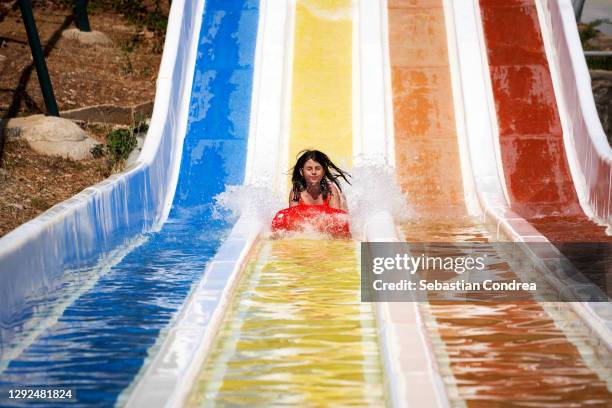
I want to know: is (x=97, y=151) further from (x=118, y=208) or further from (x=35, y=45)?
(x=118, y=208)

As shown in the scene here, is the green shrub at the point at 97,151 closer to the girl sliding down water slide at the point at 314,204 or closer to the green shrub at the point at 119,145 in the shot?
the green shrub at the point at 119,145

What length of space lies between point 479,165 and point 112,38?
8159mm

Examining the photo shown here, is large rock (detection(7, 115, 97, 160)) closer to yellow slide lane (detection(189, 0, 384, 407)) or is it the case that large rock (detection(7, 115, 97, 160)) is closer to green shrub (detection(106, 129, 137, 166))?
green shrub (detection(106, 129, 137, 166))

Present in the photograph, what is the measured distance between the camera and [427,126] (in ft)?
27.7

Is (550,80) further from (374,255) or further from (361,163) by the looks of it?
(374,255)

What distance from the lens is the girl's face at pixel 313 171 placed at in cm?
657

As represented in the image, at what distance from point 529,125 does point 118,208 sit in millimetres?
4219

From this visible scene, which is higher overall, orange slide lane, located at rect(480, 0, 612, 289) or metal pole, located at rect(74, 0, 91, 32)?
metal pole, located at rect(74, 0, 91, 32)

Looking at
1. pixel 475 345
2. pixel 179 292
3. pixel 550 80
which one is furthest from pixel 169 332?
pixel 550 80

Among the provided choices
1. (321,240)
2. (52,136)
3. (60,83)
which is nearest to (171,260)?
(321,240)

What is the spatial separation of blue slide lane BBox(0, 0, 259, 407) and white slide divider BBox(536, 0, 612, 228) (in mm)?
3122

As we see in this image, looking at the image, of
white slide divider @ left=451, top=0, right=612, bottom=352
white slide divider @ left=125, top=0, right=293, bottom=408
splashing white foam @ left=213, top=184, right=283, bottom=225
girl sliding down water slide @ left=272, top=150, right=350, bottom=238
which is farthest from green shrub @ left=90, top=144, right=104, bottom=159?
white slide divider @ left=451, top=0, right=612, bottom=352

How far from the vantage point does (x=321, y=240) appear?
19.9 ft

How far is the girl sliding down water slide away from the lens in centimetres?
616
